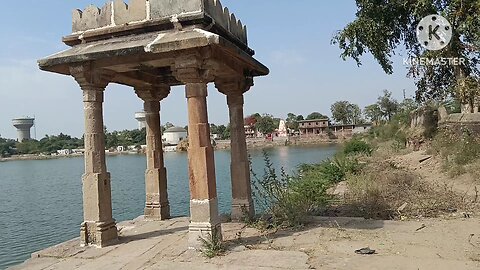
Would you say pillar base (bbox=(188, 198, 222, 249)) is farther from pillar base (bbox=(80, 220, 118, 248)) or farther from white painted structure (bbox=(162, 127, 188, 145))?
white painted structure (bbox=(162, 127, 188, 145))

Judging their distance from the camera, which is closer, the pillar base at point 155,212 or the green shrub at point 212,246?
the green shrub at point 212,246

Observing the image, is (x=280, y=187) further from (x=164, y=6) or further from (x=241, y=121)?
(x=164, y=6)

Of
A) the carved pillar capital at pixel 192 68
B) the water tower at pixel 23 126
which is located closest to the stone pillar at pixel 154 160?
the carved pillar capital at pixel 192 68

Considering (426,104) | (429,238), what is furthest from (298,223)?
(426,104)

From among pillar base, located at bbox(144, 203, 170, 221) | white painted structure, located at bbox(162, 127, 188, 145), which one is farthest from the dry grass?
white painted structure, located at bbox(162, 127, 188, 145)

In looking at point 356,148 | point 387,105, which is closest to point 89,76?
point 356,148

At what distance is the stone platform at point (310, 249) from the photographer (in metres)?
4.82

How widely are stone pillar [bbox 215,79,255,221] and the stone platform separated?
68cm

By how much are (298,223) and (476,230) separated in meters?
2.66

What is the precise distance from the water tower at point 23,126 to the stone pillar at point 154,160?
159m

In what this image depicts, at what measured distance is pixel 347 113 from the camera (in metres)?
88.7

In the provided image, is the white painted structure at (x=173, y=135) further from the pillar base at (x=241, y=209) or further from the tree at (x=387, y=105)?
the pillar base at (x=241, y=209)

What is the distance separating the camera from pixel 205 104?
6004mm

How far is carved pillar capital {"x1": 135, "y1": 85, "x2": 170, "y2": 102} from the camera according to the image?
836 centimetres
